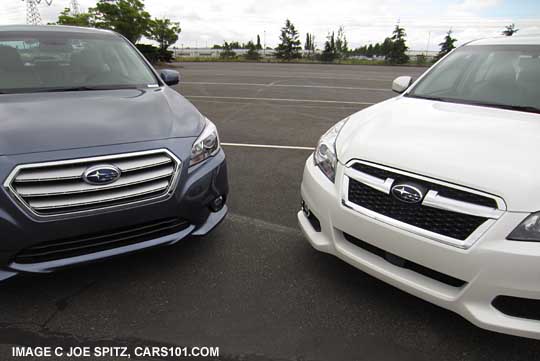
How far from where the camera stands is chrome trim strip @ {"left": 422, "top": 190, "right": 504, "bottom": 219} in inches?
64.3

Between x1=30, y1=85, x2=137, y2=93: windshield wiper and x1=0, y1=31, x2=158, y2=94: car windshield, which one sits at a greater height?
x1=0, y1=31, x2=158, y2=94: car windshield

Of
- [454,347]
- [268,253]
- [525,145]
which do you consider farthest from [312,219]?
[525,145]

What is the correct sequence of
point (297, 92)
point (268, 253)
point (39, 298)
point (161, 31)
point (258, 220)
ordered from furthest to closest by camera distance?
point (161, 31)
point (297, 92)
point (258, 220)
point (268, 253)
point (39, 298)

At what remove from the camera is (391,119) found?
248cm

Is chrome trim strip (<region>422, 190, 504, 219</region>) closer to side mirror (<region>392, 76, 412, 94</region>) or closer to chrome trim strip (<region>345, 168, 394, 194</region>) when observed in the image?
chrome trim strip (<region>345, 168, 394, 194</region>)

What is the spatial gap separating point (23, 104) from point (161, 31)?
3564cm

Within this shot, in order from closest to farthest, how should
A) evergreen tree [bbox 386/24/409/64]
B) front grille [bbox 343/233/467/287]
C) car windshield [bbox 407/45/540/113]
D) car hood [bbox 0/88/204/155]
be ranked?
1. front grille [bbox 343/233/467/287]
2. car hood [bbox 0/88/204/155]
3. car windshield [bbox 407/45/540/113]
4. evergreen tree [bbox 386/24/409/64]

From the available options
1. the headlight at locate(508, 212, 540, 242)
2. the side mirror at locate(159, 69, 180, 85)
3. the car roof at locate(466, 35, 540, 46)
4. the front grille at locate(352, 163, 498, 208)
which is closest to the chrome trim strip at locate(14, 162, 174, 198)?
the front grille at locate(352, 163, 498, 208)

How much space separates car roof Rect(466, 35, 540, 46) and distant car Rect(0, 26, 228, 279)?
262 centimetres

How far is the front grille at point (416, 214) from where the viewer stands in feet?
5.55

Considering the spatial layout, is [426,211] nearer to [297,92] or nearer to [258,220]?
[258,220]

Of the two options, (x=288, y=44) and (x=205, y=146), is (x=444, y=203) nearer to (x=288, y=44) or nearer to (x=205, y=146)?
(x=205, y=146)

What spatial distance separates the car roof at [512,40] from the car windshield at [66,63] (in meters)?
3.08

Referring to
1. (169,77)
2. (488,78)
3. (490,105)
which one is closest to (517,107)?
(490,105)
